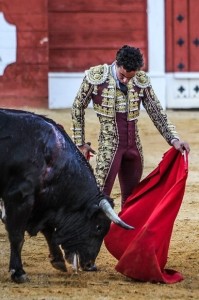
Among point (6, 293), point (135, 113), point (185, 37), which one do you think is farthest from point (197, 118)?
point (6, 293)

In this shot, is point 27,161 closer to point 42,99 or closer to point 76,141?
point 76,141

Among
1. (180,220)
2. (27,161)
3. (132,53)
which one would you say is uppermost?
(132,53)

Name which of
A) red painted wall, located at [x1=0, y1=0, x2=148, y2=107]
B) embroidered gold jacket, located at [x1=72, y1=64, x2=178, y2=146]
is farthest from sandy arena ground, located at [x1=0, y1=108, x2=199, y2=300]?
red painted wall, located at [x1=0, y1=0, x2=148, y2=107]

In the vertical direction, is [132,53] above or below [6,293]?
above

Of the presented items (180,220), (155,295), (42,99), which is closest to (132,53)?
(155,295)

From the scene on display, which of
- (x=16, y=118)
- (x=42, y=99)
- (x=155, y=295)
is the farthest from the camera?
(x=42, y=99)

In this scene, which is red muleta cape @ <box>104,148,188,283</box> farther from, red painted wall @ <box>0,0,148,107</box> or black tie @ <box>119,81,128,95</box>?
red painted wall @ <box>0,0,148,107</box>

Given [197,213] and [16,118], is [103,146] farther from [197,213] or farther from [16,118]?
[197,213]

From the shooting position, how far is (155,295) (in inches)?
226

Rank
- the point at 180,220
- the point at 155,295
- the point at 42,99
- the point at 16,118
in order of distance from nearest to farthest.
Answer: the point at 155,295
the point at 16,118
the point at 180,220
the point at 42,99

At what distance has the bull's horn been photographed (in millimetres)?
5992

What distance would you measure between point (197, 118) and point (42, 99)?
1.82 metres

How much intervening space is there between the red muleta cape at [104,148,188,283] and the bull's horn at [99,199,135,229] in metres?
0.14

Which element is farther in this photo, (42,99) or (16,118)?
(42,99)
